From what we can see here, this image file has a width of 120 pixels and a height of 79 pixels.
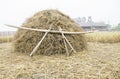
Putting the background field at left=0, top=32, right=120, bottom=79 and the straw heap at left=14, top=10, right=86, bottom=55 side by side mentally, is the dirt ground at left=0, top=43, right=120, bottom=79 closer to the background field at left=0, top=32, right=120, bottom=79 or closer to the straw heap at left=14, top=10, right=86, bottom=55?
the background field at left=0, top=32, right=120, bottom=79

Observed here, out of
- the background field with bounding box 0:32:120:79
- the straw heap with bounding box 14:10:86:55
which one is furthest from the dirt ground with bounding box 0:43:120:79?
the straw heap with bounding box 14:10:86:55

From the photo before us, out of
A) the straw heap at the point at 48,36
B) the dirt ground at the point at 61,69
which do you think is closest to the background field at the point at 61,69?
the dirt ground at the point at 61,69

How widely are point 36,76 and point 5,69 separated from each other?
2.85ft

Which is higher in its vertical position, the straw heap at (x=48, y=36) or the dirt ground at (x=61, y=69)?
the straw heap at (x=48, y=36)

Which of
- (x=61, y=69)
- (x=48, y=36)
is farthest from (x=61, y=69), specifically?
(x=48, y=36)

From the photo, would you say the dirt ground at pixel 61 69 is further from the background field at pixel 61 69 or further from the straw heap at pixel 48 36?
the straw heap at pixel 48 36

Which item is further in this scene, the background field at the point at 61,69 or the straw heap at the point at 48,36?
the straw heap at the point at 48,36

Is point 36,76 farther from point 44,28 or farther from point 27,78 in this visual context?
point 44,28

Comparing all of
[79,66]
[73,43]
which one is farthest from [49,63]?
[73,43]

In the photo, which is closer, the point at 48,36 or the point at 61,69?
the point at 61,69

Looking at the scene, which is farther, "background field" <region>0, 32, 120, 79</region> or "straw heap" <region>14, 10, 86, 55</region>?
"straw heap" <region>14, 10, 86, 55</region>

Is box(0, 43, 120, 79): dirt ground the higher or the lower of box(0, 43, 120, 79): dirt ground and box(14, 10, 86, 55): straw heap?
the lower

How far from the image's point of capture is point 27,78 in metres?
3.48

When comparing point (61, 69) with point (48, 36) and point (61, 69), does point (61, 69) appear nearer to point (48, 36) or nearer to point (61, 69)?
point (61, 69)
